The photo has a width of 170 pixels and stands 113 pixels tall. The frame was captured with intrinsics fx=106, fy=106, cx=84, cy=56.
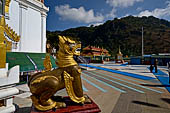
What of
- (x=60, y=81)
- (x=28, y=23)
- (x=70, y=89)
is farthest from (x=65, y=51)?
(x=28, y=23)

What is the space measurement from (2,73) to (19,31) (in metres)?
7.94

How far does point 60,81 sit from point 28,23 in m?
8.97

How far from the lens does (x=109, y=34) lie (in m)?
93.7

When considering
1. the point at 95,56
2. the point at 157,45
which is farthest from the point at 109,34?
the point at 95,56

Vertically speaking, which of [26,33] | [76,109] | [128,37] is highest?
[128,37]

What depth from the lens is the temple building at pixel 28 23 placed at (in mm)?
8609

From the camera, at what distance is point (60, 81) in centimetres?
312

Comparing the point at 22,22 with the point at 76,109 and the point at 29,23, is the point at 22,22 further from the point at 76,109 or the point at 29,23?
the point at 76,109

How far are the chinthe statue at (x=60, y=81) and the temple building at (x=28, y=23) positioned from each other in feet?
22.7

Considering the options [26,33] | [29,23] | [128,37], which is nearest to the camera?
[26,33]

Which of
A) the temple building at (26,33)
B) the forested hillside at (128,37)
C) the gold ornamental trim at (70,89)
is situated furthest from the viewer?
the forested hillside at (128,37)

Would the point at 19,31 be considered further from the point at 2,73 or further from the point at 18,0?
the point at 2,73

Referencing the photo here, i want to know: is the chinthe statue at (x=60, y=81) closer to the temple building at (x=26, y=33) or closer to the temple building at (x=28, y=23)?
the temple building at (x=26, y=33)

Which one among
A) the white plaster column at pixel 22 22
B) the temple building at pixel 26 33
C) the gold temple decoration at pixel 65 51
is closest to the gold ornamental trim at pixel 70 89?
the gold temple decoration at pixel 65 51
